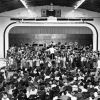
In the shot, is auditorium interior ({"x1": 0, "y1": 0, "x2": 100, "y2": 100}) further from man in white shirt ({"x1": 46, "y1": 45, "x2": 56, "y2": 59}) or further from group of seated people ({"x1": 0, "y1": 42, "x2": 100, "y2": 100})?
group of seated people ({"x1": 0, "y1": 42, "x2": 100, "y2": 100})

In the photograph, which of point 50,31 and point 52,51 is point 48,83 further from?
point 50,31

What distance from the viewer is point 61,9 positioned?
3594 cm

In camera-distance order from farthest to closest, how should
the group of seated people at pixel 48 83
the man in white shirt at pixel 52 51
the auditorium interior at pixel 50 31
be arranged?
1. the auditorium interior at pixel 50 31
2. the man in white shirt at pixel 52 51
3. the group of seated people at pixel 48 83

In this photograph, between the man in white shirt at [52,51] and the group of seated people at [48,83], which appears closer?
the group of seated people at [48,83]

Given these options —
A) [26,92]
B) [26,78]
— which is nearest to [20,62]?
[26,78]

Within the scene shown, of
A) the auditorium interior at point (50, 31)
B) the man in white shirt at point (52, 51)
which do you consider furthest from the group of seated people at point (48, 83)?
the man in white shirt at point (52, 51)

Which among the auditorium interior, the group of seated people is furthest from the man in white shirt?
the group of seated people

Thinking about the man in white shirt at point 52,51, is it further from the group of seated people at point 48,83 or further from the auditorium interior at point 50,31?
the group of seated people at point 48,83

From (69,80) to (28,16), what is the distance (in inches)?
857

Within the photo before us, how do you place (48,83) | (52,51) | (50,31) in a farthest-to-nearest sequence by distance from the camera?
(50,31) < (52,51) < (48,83)

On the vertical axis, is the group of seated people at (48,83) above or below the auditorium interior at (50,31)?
below

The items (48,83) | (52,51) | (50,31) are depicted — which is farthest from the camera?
(50,31)

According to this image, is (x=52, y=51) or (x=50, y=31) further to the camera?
(x=50, y=31)

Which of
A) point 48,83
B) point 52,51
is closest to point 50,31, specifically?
point 52,51
